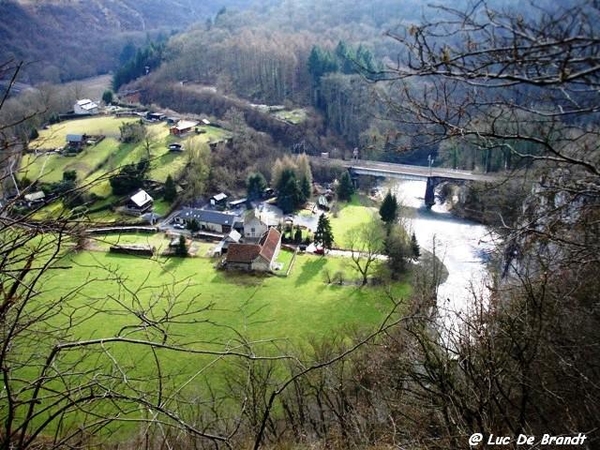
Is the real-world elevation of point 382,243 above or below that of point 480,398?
below

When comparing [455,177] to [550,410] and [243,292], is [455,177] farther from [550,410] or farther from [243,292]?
[550,410]

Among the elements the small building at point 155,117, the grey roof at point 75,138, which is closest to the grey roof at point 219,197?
the grey roof at point 75,138

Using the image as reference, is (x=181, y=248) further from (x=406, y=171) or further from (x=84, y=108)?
(x=84, y=108)

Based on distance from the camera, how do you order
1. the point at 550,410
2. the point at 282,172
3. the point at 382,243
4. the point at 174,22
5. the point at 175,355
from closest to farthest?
1. the point at 550,410
2. the point at 175,355
3. the point at 382,243
4. the point at 282,172
5. the point at 174,22

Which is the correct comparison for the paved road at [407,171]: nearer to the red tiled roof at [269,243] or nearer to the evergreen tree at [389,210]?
the evergreen tree at [389,210]

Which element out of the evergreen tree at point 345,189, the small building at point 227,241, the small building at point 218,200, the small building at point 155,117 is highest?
the small building at point 155,117

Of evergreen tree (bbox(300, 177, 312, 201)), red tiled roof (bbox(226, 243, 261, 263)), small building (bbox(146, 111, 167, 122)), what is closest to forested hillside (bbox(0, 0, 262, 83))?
small building (bbox(146, 111, 167, 122))

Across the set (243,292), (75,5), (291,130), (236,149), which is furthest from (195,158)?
(75,5)
